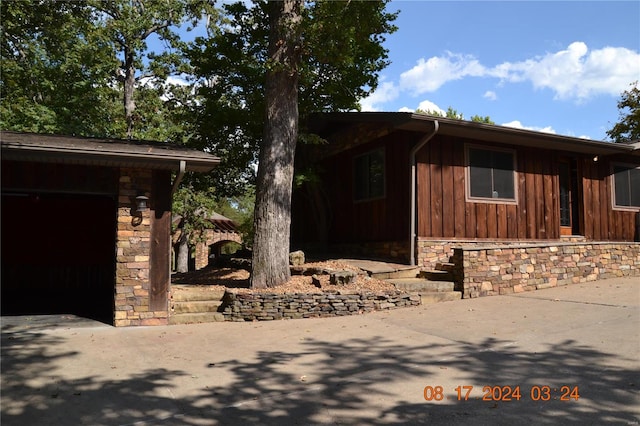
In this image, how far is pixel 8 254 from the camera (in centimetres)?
1184

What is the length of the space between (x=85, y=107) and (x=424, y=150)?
518 inches

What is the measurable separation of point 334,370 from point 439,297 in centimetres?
468

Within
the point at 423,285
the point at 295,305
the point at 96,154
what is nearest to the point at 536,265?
the point at 423,285

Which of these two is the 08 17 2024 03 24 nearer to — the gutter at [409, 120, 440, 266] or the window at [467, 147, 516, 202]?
the gutter at [409, 120, 440, 266]

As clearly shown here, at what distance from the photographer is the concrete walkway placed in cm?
394

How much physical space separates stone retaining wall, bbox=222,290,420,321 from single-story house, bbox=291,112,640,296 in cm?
233

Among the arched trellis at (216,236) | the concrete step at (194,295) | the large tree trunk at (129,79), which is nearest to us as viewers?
the concrete step at (194,295)

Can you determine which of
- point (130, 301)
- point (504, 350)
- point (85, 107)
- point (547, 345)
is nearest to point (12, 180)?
point (130, 301)

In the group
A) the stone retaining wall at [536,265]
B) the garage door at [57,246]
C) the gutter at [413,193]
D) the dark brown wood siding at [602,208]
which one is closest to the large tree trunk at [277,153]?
the gutter at [413,193]

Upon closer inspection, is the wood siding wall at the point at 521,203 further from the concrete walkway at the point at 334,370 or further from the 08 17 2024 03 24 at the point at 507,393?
the 08 17 2024 03 24 at the point at 507,393

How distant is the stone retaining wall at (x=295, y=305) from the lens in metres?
8.21

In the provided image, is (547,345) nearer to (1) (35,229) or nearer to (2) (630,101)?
(1) (35,229)

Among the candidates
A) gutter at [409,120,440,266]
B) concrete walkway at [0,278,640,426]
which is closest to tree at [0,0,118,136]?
concrete walkway at [0,278,640,426]

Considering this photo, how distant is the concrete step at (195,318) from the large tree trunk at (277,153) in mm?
1241
